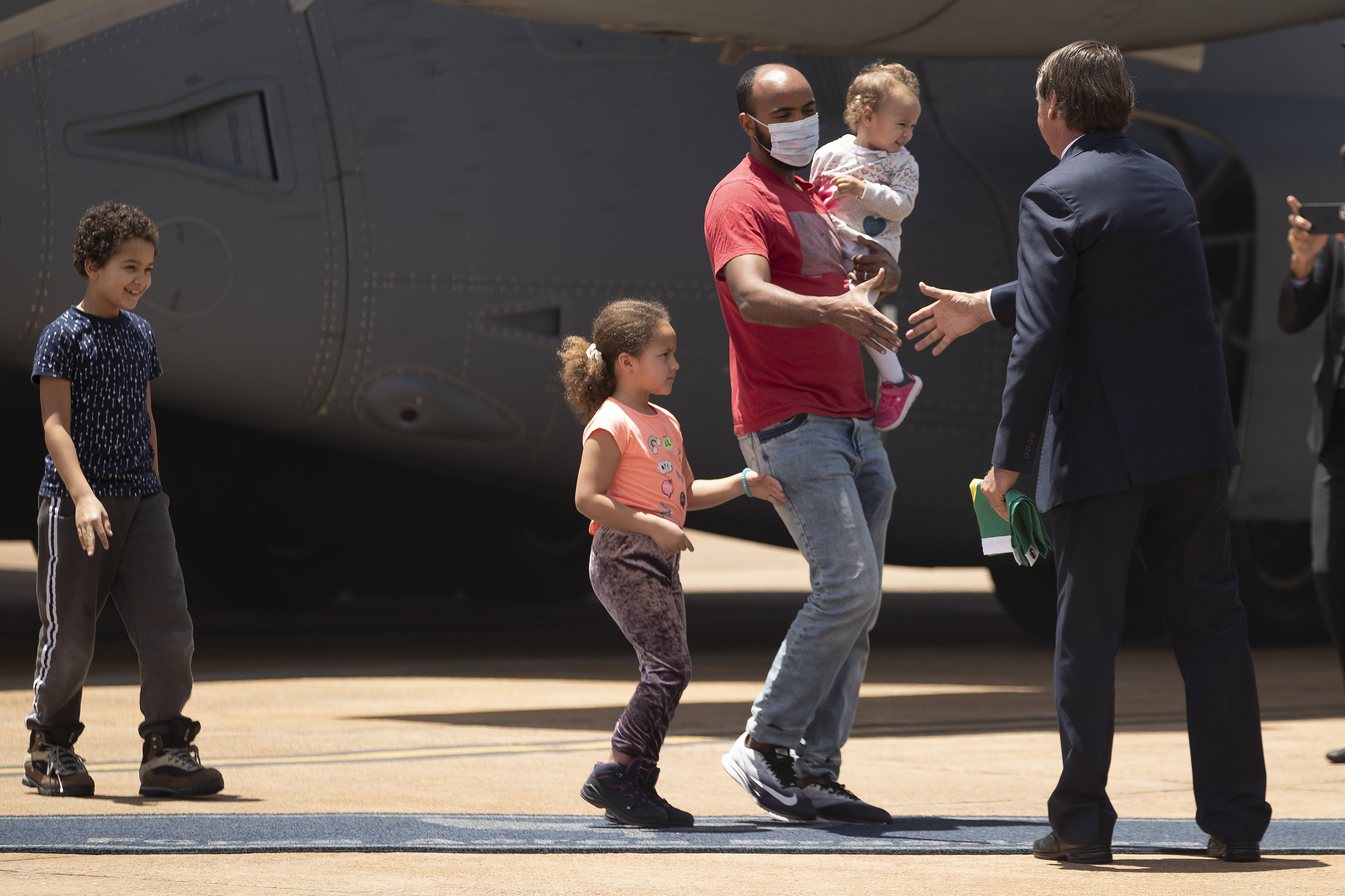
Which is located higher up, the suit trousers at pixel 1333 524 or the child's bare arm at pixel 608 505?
the child's bare arm at pixel 608 505

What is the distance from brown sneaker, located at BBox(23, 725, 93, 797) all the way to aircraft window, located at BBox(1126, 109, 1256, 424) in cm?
641

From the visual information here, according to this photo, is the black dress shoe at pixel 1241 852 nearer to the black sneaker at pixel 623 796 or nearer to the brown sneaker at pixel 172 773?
the black sneaker at pixel 623 796

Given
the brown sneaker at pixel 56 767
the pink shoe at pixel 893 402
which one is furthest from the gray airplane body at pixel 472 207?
the pink shoe at pixel 893 402

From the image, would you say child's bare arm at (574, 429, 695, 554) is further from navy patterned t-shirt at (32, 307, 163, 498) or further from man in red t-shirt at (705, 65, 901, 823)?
navy patterned t-shirt at (32, 307, 163, 498)

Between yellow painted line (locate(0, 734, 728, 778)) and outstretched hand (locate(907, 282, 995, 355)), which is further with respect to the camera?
yellow painted line (locate(0, 734, 728, 778))

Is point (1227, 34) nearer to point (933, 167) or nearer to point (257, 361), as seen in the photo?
point (933, 167)

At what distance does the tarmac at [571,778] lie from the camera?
3883 mm

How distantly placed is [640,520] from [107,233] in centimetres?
191

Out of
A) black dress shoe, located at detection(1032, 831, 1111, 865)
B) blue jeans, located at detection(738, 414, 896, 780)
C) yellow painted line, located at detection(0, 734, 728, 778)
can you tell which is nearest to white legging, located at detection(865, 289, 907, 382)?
blue jeans, located at detection(738, 414, 896, 780)

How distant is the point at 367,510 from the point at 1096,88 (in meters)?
7.84

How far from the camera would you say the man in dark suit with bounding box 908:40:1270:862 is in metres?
4.09

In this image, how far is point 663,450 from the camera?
468cm

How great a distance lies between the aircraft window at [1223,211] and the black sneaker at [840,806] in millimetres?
5356

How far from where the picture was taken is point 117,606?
5246mm
